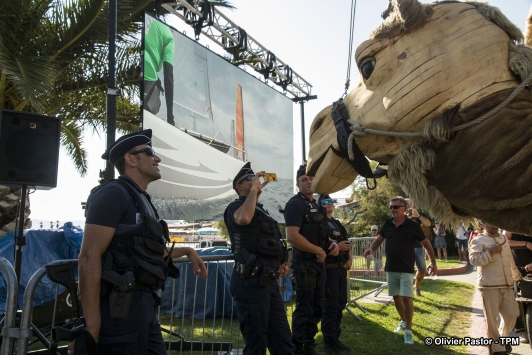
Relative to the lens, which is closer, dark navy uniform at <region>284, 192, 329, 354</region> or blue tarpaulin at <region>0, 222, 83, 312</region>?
dark navy uniform at <region>284, 192, 329, 354</region>

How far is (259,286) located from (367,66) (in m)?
2.41

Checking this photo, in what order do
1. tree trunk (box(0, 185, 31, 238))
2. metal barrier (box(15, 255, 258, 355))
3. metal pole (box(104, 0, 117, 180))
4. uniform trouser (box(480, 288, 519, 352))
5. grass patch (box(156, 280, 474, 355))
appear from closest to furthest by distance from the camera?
metal barrier (box(15, 255, 258, 355))
uniform trouser (box(480, 288, 519, 352))
grass patch (box(156, 280, 474, 355))
metal pole (box(104, 0, 117, 180))
tree trunk (box(0, 185, 31, 238))

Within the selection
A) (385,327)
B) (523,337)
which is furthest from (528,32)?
(385,327)

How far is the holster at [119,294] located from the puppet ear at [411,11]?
1825 mm

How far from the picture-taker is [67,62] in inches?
349

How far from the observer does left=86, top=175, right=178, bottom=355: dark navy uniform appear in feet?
7.68

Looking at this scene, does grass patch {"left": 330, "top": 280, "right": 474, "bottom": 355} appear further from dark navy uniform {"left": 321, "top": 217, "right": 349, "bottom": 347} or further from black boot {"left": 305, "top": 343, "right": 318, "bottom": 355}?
black boot {"left": 305, "top": 343, "right": 318, "bottom": 355}

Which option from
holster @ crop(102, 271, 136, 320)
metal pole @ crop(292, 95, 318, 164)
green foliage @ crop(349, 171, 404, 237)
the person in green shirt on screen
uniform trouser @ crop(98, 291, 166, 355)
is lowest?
uniform trouser @ crop(98, 291, 166, 355)

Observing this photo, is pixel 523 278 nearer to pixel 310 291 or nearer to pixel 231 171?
pixel 310 291

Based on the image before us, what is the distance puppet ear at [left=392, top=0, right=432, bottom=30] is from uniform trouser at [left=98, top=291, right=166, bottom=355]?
6.28 ft

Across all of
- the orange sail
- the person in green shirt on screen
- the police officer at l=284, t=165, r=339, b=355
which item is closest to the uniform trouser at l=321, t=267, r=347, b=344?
the police officer at l=284, t=165, r=339, b=355

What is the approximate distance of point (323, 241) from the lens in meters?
5.16

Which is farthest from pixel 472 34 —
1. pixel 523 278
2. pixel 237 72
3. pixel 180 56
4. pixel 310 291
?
pixel 237 72

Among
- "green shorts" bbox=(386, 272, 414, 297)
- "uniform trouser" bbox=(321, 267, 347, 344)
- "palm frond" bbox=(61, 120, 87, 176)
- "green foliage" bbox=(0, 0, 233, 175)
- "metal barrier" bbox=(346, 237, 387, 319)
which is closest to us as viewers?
"uniform trouser" bbox=(321, 267, 347, 344)
